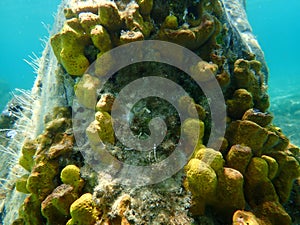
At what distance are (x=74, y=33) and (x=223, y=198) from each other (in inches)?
82.9

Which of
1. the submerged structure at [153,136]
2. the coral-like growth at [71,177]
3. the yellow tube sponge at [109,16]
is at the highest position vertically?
the yellow tube sponge at [109,16]

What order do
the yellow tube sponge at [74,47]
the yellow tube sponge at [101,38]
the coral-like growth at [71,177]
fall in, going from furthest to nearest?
1. the yellow tube sponge at [74,47]
2. the yellow tube sponge at [101,38]
3. the coral-like growth at [71,177]

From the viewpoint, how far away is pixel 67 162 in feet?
7.20

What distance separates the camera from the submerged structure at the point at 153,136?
185cm

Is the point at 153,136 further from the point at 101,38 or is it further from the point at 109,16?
the point at 109,16

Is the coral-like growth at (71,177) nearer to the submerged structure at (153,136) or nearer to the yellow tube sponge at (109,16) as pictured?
the submerged structure at (153,136)

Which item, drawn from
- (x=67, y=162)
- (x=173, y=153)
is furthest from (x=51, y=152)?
(x=173, y=153)

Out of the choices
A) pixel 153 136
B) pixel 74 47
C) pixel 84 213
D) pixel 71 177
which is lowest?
pixel 84 213

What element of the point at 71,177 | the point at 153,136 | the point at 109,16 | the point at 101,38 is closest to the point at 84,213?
the point at 71,177

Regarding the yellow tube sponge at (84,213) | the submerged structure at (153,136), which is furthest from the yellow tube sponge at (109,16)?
the yellow tube sponge at (84,213)

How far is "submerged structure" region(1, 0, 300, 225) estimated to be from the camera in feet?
6.08

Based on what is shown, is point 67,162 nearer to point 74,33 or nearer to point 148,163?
point 148,163

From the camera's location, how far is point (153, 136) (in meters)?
2.21

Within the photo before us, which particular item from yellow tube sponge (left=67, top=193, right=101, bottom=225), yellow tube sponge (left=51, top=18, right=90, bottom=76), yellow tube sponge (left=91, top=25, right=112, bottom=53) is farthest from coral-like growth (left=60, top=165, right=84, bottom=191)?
yellow tube sponge (left=91, top=25, right=112, bottom=53)
